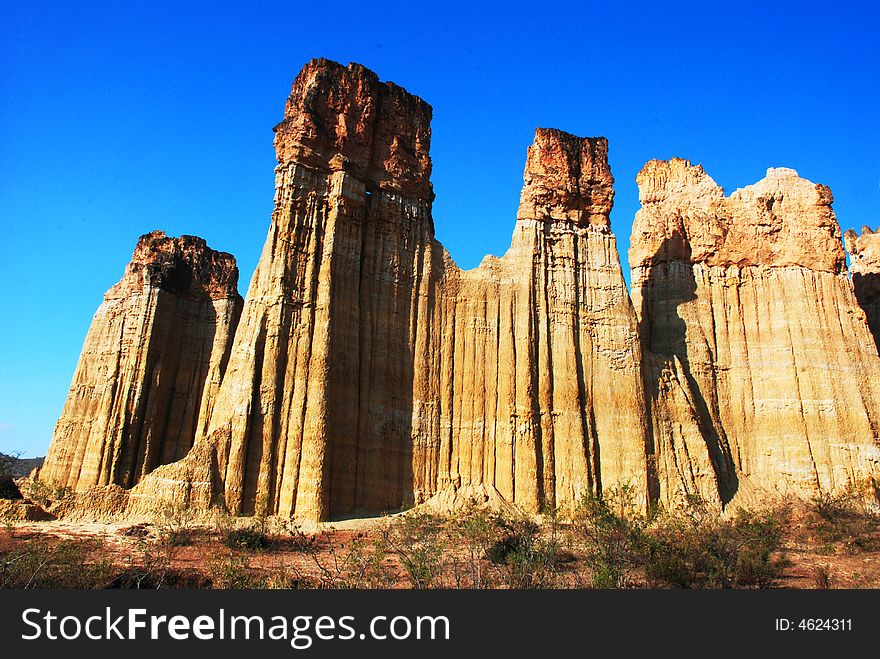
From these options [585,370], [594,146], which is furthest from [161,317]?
[594,146]

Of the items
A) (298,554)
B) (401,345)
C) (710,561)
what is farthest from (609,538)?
(401,345)

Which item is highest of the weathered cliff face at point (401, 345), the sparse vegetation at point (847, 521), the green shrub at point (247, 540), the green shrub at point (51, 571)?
the weathered cliff face at point (401, 345)

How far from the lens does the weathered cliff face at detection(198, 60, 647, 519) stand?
950 inches

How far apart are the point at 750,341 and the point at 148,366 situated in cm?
2823

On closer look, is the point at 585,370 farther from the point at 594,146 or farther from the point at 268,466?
the point at 268,466

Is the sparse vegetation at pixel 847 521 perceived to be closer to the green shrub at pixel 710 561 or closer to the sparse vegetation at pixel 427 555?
the sparse vegetation at pixel 427 555

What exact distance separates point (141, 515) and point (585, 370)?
17.3 m

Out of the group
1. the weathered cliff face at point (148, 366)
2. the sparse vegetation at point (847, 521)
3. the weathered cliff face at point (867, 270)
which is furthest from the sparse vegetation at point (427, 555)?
the weathered cliff face at point (867, 270)

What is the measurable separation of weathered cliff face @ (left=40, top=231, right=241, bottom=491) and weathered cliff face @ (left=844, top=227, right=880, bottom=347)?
120 feet

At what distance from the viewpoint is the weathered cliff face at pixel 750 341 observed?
3092cm

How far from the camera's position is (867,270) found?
46.6 m

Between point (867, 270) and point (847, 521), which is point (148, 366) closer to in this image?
point (847, 521)

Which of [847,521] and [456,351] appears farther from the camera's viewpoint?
[456,351]

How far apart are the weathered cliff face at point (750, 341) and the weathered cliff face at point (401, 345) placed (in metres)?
3.96
